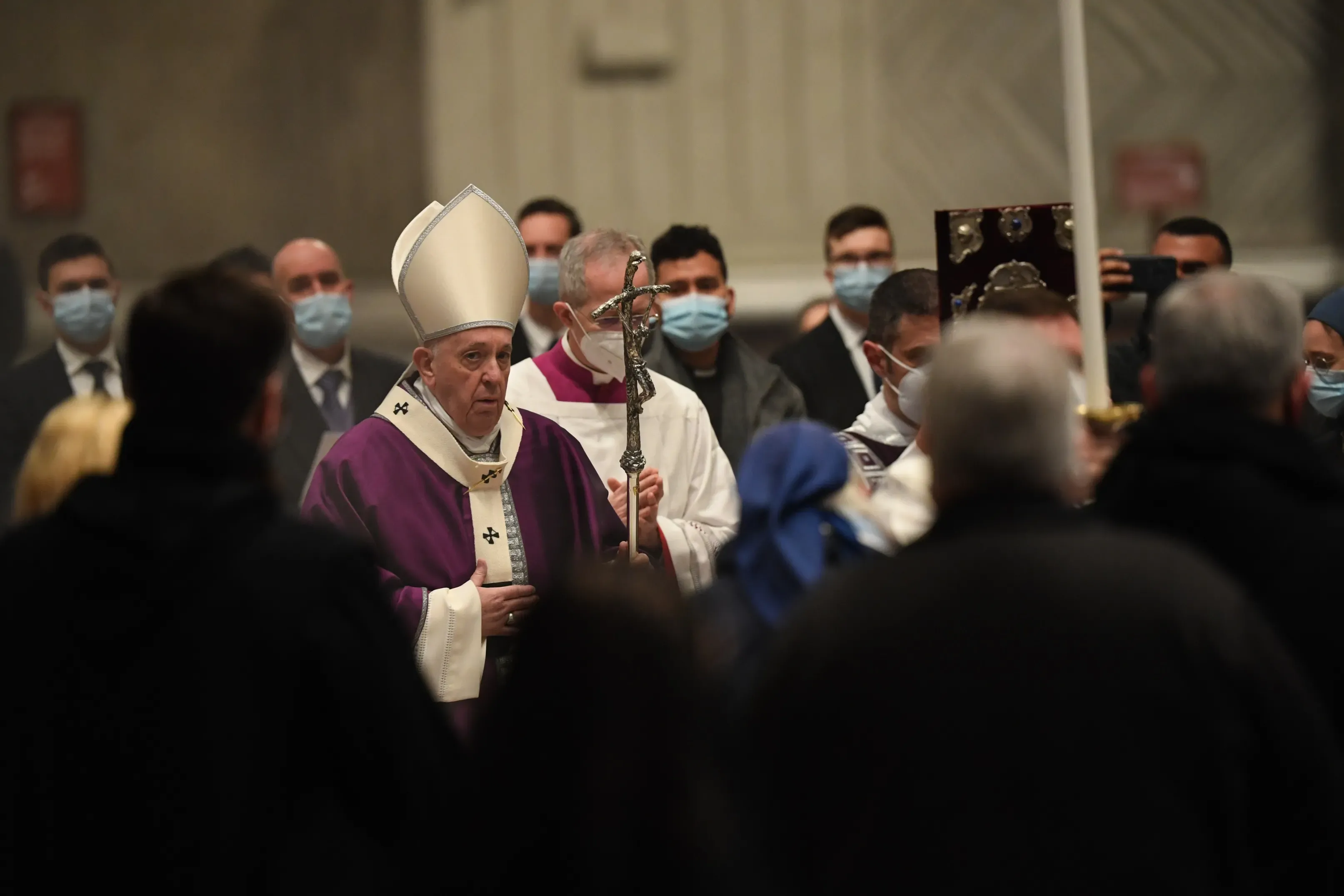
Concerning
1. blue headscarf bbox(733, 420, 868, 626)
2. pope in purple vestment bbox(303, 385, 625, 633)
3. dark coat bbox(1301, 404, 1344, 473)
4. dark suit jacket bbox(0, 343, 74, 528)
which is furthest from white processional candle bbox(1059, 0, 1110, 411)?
dark suit jacket bbox(0, 343, 74, 528)

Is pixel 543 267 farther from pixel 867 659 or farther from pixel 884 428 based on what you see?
pixel 867 659

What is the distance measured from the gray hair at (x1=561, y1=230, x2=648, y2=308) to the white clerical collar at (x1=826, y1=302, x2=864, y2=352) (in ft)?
4.32

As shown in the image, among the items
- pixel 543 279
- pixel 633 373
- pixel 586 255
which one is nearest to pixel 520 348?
pixel 543 279

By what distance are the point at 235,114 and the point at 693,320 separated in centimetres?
328

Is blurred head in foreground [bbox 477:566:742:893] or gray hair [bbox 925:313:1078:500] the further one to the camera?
gray hair [bbox 925:313:1078:500]

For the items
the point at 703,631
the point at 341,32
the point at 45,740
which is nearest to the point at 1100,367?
the point at 703,631

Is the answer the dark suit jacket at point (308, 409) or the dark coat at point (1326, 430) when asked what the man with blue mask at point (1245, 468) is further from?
the dark suit jacket at point (308, 409)

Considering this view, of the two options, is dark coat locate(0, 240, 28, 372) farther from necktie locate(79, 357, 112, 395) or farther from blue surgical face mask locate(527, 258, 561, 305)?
blue surgical face mask locate(527, 258, 561, 305)

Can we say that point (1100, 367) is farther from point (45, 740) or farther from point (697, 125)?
point (697, 125)

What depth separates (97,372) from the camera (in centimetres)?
639

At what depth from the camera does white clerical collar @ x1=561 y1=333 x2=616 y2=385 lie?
5.18m

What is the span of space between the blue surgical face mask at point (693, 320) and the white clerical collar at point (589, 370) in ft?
2.40

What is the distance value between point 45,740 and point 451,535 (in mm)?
2159

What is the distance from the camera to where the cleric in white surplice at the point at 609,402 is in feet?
16.6
